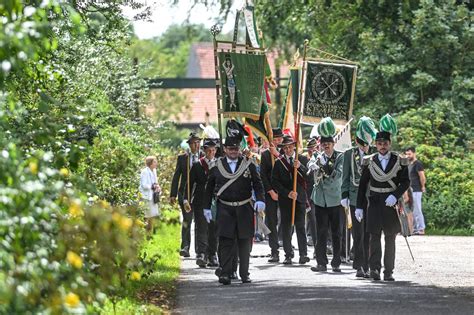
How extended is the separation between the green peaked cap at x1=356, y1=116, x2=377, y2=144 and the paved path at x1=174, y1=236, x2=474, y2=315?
182cm

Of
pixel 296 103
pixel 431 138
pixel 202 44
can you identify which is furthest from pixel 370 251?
pixel 202 44

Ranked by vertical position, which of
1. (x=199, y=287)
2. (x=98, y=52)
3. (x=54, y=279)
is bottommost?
(x=199, y=287)

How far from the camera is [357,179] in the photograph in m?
18.9

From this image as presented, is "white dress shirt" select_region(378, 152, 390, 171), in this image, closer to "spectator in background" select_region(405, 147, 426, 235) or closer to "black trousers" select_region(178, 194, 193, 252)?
"black trousers" select_region(178, 194, 193, 252)

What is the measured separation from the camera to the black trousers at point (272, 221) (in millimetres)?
20984

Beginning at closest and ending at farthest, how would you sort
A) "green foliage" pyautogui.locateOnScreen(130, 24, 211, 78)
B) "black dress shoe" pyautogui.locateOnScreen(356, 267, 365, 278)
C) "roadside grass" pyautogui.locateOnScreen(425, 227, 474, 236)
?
"black dress shoe" pyautogui.locateOnScreen(356, 267, 365, 278), "roadside grass" pyautogui.locateOnScreen(425, 227, 474, 236), "green foliage" pyautogui.locateOnScreen(130, 24, 211, 78)

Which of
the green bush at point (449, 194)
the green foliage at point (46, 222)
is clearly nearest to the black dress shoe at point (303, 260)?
the green bush at point (449, 194)

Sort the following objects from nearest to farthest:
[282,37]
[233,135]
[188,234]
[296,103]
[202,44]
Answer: [233,135] < [188,234] < [296,103] < [282,37] < [202,44]

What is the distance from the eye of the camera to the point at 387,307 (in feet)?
45.1

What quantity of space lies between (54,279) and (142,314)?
5.76m

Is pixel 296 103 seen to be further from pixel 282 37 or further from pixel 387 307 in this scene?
pixel 282 37

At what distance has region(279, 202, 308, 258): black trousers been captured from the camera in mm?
20250

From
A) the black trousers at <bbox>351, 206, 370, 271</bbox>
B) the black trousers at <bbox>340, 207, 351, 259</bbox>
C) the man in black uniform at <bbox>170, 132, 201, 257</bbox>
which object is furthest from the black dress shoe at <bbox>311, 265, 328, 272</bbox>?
the man in black uniform at <bbox>170, 132, 201, 257</bbox>

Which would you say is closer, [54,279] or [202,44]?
[54,279]
